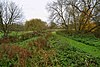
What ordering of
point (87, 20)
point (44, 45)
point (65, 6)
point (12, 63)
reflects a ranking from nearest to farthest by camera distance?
point (12, 63) < point (44, 45) < point (87, 20) < point (65, 6)

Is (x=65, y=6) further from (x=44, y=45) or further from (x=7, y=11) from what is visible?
(x=44, y=45)

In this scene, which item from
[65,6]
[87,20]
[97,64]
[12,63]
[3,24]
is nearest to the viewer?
[12,63]

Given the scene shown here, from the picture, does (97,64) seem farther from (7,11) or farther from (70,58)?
(7,11)

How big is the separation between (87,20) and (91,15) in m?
1.37

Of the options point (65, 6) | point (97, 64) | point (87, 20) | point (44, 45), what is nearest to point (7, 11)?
point (65, 6)

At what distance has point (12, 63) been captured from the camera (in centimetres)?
1484

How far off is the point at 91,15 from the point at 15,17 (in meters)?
15.3

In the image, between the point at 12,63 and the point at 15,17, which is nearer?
the point at 12,63

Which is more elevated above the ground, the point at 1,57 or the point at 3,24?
the point at 3,24

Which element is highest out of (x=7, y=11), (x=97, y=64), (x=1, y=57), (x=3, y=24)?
(x=7, y=11)

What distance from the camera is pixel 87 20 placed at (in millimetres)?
42000

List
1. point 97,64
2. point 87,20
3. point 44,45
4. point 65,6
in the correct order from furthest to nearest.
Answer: point 65,6 < point 87,20 < point 44,45 < point 97,64

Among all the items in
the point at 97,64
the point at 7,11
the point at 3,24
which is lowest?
the point at 97,64

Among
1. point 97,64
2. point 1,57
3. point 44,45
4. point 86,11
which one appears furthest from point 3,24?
point 97,64
